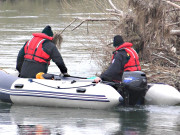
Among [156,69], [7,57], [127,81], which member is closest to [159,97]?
[127,81]

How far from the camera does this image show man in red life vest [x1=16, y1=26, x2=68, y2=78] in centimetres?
943

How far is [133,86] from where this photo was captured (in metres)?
8.73

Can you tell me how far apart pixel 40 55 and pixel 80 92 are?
3.67 feet

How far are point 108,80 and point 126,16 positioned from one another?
1.97 meters

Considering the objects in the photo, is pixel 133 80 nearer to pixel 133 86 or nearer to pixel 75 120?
pixel 133 86

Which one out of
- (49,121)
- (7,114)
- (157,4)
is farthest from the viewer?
(157,4)

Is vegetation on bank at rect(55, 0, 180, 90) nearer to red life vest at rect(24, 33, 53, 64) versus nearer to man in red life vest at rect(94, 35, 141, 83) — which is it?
man in red life vest at rect(94, 35, 141, 83)

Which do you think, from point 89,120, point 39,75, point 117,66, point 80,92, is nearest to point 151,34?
point 117,66

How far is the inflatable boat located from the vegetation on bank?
120cm

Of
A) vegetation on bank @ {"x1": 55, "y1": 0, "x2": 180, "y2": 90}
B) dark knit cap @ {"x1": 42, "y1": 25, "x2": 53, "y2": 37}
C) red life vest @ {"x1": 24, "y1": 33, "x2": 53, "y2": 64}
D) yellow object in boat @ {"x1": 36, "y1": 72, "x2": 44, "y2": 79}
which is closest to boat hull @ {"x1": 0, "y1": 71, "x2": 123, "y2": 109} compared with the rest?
yellow object in boat @ {"x1": 36, "y1": 72, "x2": 44, "y2": 79}

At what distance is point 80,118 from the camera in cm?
830

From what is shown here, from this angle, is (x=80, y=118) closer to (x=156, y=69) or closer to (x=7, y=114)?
(x=7, y=114)

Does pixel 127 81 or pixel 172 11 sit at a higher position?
pixel 172 11

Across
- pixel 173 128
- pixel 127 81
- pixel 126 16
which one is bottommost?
pixel 173 128
